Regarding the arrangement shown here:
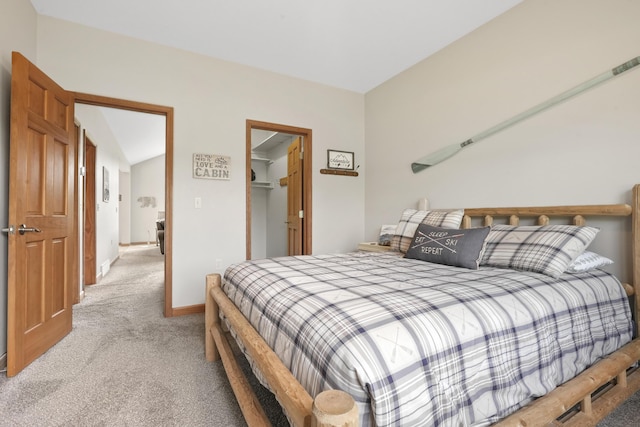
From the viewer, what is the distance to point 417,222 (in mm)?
2646

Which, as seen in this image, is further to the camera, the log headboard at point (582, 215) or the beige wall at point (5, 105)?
the beige wall at point (5, 105)

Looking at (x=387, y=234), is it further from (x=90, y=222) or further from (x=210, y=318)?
(x=90, y=222)

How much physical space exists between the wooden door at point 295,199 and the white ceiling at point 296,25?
3.62 feet

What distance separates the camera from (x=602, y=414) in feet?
4.46

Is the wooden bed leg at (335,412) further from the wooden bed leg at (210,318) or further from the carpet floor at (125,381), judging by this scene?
the wooden bed leg at (210,318)

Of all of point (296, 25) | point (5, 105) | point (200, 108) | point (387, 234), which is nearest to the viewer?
point (5, 105)

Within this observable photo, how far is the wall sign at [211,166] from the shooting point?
302 cm

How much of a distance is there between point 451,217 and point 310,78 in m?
2.33

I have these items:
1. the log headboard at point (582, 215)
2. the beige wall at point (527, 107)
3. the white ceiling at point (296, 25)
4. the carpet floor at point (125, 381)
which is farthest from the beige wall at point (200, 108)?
the log headboard at point (582, 215)

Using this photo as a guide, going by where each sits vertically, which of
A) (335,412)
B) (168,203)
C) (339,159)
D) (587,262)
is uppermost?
(339,159)

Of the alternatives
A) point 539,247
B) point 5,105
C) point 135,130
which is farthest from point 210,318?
point 135,130

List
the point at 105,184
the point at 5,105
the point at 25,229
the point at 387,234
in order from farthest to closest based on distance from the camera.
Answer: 1. the point at 105,184
2. the point at 387,234
3. the point at 5,105
4. the point at 25,229

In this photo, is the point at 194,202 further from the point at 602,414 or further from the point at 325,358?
the point at 602,414

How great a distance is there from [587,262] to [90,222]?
5.15 meters
